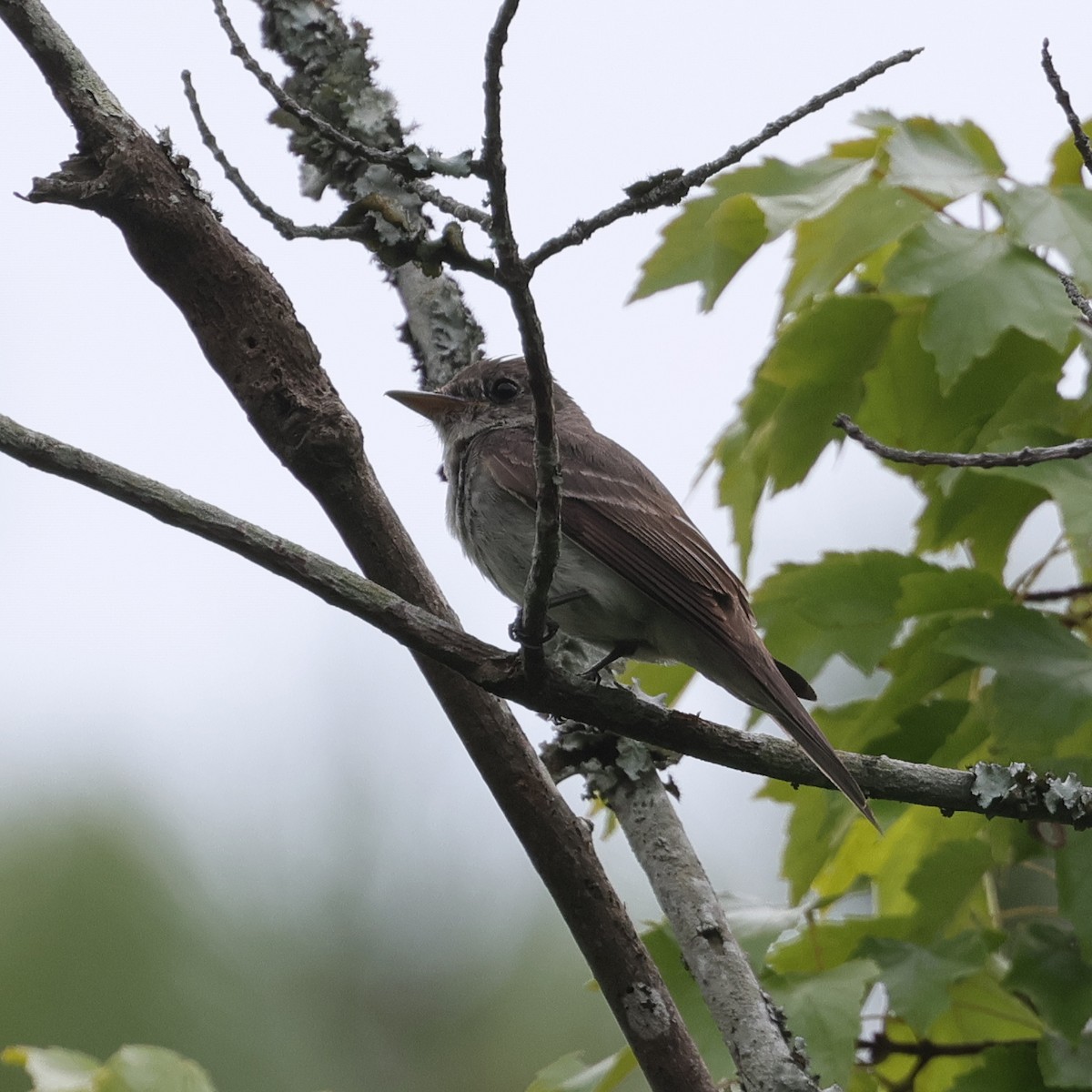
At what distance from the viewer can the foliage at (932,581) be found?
309cm

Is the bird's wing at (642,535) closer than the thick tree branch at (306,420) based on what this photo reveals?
No

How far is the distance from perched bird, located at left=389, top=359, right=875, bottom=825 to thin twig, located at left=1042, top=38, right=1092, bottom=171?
1.38m

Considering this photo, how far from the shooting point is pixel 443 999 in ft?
29.3

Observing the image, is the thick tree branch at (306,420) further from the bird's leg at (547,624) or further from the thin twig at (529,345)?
the thin twig at (529,345)

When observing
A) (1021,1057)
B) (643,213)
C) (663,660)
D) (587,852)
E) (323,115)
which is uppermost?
(323,115)

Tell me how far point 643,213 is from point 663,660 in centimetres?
202

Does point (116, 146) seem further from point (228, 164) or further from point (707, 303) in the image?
point (707, 303)

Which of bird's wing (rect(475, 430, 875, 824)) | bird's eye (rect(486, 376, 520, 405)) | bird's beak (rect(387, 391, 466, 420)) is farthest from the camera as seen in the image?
bird's eye (rect(486, 376, 520, 405))

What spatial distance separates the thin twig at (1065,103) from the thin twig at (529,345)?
1244 mm

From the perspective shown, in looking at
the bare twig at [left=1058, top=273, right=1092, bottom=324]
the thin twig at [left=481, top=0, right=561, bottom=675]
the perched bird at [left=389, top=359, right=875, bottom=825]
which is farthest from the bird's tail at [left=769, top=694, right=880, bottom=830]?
the bare twig at [left=1058, top=273, right=1092, bottom=324]

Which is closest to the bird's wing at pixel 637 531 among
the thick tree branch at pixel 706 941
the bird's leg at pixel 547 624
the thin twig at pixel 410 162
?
the bird's leg at pixel 547 624

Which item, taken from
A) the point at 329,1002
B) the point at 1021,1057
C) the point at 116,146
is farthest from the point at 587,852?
the point at 329,1002

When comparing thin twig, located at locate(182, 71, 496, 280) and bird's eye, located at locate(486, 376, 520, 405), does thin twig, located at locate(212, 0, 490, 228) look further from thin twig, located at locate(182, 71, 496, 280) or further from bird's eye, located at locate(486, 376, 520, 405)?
bird's eye, located at locate(486, 376, 520, 405)

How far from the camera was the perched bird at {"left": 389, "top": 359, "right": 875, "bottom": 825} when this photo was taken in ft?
11.9
